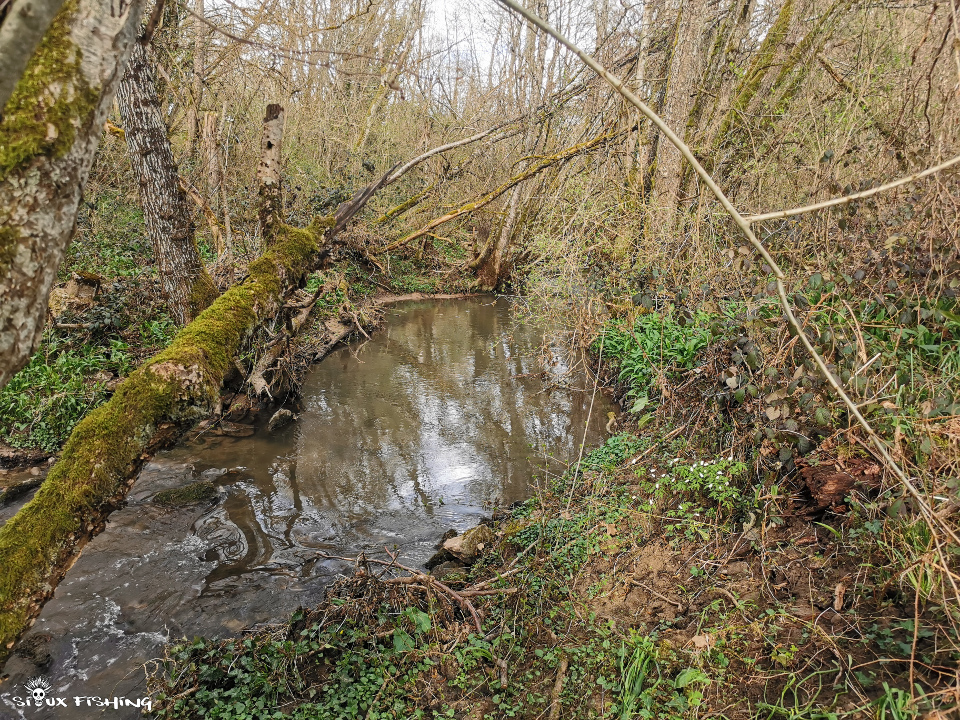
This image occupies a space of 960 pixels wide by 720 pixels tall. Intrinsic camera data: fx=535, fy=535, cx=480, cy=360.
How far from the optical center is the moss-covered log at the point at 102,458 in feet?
7.59

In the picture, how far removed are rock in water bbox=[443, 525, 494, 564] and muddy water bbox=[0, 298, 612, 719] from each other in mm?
352

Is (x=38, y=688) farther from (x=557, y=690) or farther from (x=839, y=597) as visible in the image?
(x=839, y=597)

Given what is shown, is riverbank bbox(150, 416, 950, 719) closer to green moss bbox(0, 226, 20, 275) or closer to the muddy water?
the muddy water

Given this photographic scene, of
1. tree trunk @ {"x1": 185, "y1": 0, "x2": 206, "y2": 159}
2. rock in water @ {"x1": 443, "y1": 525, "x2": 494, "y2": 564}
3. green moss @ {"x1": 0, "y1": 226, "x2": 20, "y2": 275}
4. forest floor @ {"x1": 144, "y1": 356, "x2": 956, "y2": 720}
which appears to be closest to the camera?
green moss @ {"x1": 0, "y1": 226, "x2": 20, "y2": 275}

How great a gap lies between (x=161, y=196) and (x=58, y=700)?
4.96 m

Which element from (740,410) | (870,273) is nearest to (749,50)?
(870,273)

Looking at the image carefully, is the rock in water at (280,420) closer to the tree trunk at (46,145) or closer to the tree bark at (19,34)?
the tree trunk at (46,145)

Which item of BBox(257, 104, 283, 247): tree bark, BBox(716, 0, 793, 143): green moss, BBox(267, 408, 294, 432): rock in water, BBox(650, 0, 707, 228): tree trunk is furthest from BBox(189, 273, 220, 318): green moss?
BBox(716, 0, 793, 143): green moss

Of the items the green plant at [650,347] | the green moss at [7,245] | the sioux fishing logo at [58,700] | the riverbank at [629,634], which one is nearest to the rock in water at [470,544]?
the riverbank at [629,634]

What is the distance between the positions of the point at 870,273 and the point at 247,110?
499 inches

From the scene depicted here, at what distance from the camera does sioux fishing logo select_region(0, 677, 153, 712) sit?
123 inches

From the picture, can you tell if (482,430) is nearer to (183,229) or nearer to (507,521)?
(507,521)

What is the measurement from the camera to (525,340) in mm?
11164

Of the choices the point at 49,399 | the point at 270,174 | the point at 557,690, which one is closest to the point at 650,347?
the point at 557,690
